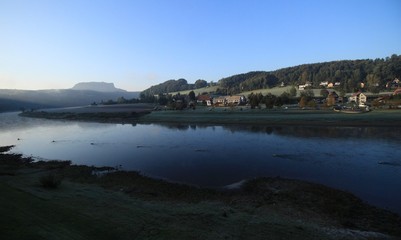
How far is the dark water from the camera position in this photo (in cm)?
2488

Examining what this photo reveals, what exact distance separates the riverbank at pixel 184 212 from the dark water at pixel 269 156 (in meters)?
2.84

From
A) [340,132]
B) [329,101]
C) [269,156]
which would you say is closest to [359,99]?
[329,101]

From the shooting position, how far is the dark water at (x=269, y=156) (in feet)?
81.6

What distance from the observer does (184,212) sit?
54.1 feet

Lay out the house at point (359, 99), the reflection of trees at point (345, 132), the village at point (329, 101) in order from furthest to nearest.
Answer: the house at point (359, 99)
the village at point (329, 101)
the reflection of trees at point (345, 132)

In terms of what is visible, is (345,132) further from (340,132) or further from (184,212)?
(184,212)

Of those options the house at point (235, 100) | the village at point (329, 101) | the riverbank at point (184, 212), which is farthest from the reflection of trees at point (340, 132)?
the house at point (235, 100)

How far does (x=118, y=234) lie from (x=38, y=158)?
3081 centimetres

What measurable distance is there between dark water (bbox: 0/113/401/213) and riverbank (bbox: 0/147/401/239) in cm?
284

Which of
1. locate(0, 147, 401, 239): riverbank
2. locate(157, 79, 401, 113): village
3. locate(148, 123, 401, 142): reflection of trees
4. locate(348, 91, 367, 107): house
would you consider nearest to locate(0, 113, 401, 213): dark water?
locate(148, 123, 401, 142): reflection of trees

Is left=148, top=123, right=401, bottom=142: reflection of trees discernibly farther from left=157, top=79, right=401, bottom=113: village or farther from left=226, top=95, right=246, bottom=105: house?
left=226, top=95, right=246, bottom=105: house

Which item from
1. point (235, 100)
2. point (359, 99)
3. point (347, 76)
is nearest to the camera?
point (359, 99)

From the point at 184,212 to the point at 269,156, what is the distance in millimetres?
20266

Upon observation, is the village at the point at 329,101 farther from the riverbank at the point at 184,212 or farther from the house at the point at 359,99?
the riverbank at the point at 184,212
